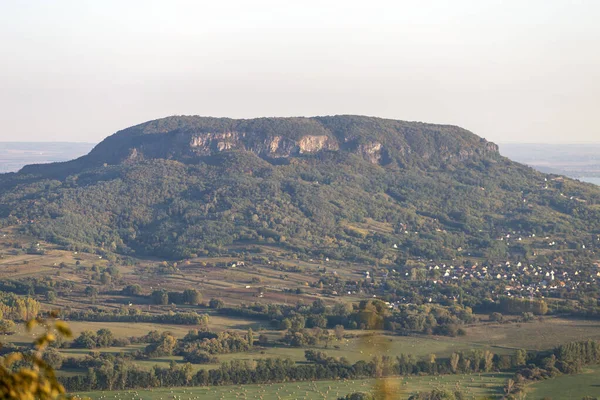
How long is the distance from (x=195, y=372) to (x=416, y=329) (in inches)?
788

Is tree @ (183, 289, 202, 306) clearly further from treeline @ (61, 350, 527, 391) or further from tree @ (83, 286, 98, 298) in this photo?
treeline @ (61, 350, 527, 391)

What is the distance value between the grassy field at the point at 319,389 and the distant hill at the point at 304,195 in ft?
170

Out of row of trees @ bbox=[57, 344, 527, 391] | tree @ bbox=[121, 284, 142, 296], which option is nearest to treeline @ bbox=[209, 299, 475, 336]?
tree @ bbox=[121, 284, 142, 296]

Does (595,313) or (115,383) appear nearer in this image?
(115,383)

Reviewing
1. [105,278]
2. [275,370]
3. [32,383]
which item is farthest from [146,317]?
[32,383]

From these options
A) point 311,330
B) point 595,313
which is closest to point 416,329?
point 311,330

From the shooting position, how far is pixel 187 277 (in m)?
86.2

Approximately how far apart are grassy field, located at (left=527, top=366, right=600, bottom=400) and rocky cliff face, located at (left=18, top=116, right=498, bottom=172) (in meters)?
97.4

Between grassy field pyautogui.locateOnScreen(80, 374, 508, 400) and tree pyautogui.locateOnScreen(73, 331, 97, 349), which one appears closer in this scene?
grassy field pyautogui.locateOnScreen(80, 374, 508, 400)

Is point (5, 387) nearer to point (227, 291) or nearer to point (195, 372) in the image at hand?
point (195, 372)

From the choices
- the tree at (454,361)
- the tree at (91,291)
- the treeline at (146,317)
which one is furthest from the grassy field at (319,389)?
the tree at (91,291)

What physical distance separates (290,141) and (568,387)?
101 meters

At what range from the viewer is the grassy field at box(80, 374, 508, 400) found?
42.2 m

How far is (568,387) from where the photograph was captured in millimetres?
43875
